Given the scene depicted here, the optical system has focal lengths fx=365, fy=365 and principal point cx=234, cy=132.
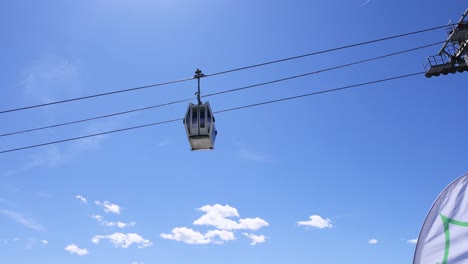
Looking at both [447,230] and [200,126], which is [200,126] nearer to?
[200,126]

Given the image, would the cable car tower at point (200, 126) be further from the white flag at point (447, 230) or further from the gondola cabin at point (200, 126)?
the white flag at point (447, 230)

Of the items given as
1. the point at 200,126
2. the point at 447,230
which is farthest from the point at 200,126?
the point at 447,230

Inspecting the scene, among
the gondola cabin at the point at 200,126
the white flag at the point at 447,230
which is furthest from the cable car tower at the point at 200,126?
the white flag at the point at 447,230

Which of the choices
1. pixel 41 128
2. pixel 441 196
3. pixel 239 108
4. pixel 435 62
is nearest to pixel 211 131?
pixel 239 108

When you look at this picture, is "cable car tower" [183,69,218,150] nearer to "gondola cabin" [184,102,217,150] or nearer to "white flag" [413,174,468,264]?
"gondola cabin" [184,102,217,150]

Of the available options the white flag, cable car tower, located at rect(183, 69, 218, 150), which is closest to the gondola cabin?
cable car tower, located at rect(183, 69, 218, 150)

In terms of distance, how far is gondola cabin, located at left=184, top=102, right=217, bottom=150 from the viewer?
896cm

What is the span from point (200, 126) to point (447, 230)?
7092 mm

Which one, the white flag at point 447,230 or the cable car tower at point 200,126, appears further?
the cable car tower at point 200,126

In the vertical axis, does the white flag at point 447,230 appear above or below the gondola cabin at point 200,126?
below

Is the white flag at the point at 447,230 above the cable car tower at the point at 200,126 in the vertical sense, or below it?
below

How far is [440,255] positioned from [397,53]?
9.40 meters

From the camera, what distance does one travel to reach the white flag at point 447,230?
218 cm

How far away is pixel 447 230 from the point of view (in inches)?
88.5
